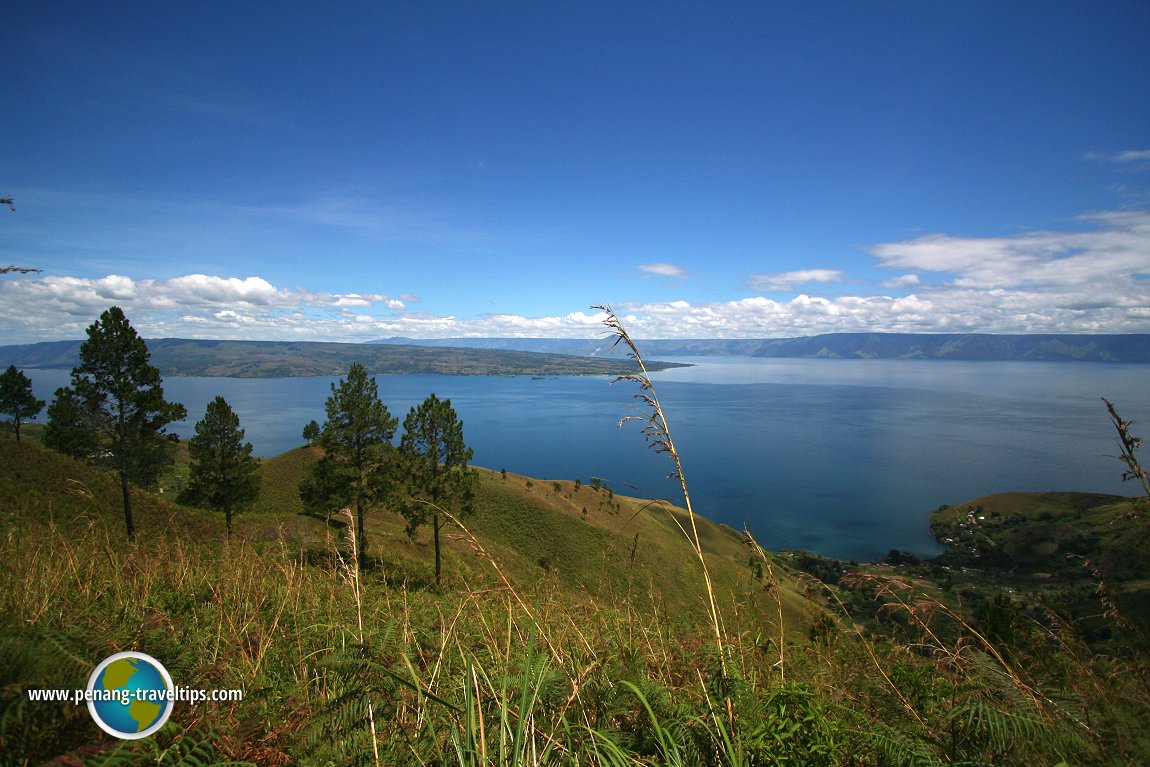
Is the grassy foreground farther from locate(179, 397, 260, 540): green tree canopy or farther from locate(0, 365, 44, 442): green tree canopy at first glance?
locate(0, 365, 44, 442): green tree canopy

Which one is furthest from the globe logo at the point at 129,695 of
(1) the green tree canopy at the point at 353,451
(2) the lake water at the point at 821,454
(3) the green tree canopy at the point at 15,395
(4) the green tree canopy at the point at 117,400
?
(3) the green tree canopy at the point at 15,395

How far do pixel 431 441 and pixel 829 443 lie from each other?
123801 mm

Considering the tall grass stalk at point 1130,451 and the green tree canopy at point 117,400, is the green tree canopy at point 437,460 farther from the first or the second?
the tall grass stalk at point 1130,451

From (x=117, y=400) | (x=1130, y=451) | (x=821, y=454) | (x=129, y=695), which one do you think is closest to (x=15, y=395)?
(x=117, y=400)

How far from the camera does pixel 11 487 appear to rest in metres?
17.4

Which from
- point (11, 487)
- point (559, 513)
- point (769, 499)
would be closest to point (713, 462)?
point (769, 499)

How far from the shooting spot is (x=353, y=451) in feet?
73.1

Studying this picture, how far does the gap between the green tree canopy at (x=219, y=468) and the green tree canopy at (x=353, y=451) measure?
674 cm

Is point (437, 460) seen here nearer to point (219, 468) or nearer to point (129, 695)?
point (219, 468)

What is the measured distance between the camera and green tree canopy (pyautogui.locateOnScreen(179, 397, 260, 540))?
25734 mm

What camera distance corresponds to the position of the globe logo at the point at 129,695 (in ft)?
4.42

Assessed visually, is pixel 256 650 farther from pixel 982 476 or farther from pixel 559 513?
pixel 982 476

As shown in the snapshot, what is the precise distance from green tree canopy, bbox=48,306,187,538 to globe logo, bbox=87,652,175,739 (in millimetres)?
20178

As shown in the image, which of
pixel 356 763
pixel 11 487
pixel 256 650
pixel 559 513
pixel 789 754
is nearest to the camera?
pixel 356 763
